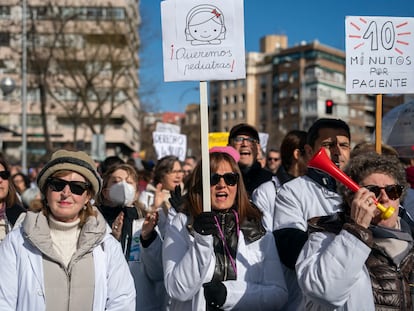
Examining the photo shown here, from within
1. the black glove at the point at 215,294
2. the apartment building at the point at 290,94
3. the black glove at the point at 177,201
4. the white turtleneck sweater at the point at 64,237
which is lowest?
the black glove at the point at 215,294

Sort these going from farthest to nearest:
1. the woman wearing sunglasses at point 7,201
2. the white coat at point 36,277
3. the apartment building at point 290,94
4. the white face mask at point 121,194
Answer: the apartment building at point 290,94
the white face mask at point 121,194
the woman wearing sunglasses at point 7,201
the white coat at point 36,277

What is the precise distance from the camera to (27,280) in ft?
10.5

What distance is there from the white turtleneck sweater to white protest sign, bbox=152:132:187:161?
7.96 m

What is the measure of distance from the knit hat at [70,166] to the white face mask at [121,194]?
56.8 inches

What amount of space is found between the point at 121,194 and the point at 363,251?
2633 mm

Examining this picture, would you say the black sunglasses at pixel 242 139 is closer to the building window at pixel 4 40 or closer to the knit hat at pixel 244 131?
the knit hat at pixel 244 131

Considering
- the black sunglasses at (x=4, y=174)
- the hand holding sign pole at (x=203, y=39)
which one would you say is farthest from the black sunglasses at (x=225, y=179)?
the black sunglasses at (x=4, y=174)

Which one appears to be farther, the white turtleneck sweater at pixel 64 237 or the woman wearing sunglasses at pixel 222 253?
the woman wearing sunglasses at pixel 222 253

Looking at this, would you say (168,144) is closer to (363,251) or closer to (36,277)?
(36,277)

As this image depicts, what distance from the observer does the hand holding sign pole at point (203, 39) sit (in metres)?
3.92

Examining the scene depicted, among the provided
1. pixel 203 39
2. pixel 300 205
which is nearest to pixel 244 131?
pixel 203 39

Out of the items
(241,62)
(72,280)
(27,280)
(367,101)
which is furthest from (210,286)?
(367,101)

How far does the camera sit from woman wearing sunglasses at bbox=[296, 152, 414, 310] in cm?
284

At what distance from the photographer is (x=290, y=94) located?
87.3 metres
